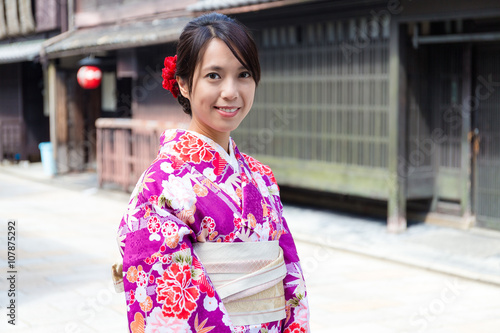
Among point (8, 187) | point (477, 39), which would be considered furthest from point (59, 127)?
point (477, 39)

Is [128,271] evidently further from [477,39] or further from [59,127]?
[59,127]

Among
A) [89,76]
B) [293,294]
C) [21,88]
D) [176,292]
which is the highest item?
[89,76]

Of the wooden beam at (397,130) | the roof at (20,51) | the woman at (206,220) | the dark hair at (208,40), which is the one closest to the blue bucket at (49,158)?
the roof at (20,51)

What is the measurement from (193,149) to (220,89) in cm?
24

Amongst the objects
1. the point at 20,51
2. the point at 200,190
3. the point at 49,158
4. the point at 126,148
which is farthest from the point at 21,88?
the point at 200,190

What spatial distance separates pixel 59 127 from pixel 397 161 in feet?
32.1

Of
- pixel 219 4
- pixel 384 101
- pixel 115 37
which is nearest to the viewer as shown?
pixel 384 101

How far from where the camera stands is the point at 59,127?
1628cm

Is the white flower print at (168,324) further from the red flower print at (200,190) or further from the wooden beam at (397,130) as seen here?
the wooden beam at (397,130)

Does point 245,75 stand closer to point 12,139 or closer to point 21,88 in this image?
point 12,139

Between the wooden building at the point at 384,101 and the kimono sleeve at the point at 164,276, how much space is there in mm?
6554

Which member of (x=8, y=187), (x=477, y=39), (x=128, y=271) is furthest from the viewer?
(x=8, y=187)

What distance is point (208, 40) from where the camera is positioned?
244cm

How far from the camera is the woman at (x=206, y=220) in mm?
2332
